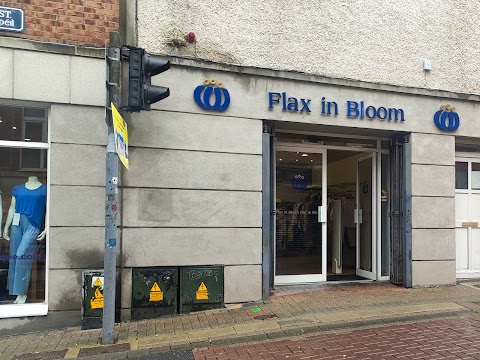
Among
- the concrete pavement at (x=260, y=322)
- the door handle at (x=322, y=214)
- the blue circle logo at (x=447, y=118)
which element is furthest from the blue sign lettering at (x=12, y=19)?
the blue circle logo at (x=447, y=118)

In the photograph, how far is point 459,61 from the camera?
7.88 metres

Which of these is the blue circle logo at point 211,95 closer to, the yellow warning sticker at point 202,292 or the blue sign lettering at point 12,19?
the blue sign lettering at point 12,19

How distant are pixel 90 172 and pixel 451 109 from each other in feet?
22.0

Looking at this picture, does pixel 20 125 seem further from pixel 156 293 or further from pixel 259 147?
pixel 259 147

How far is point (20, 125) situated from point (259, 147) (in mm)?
3609

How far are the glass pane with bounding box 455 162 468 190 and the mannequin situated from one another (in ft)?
25.7

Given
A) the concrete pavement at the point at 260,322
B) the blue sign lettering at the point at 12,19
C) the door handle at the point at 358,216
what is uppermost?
the blue sign lettering at the point at 12,19

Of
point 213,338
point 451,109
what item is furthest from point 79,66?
point 451,109

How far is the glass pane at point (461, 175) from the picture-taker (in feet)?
27.0

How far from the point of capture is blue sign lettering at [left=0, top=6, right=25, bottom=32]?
541 cm

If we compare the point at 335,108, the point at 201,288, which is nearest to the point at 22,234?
the point at 201,288

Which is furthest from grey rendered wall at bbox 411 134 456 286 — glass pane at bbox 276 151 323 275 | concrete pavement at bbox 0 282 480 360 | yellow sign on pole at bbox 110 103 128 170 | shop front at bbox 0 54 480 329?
yellow sign on pole at bbox 110 103 128 170

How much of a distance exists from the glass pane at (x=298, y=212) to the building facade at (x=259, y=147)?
32 millimetres

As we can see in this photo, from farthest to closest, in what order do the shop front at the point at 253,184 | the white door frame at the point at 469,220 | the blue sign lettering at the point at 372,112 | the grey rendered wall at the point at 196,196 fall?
the white door frame at the point at 469,220 < the blue sign lettering at the point at 372,112 < the grey rendered wall at the point at 196,196 < the shop front at the point at 253,184
